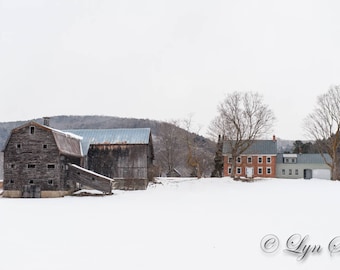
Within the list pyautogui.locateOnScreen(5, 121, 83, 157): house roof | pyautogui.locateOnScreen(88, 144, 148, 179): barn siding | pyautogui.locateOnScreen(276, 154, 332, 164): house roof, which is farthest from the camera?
pyautogui.locateOnScreen(276, 154, 332, 164): house roof

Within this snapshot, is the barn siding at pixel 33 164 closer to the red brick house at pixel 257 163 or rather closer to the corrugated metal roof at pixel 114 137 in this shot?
the corrugated metal roof at pixel 114 137

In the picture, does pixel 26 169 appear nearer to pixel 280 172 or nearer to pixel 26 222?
pixel 26 222

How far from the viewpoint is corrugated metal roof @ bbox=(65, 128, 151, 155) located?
1695 inches

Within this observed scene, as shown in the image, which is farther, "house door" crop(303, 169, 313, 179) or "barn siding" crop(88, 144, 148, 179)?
"house door" crop(303, 169, 313, 179)

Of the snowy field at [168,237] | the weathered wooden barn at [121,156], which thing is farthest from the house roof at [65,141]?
the snowy field at [168,237]

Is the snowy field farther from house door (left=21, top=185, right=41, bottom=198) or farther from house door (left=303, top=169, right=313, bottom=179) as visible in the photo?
house door (left=303, top=169, right=313, bottom=179)

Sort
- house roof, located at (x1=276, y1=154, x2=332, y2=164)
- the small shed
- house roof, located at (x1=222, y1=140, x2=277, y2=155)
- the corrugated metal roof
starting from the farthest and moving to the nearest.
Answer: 1. house roof, located at (x1=276, y1=154, x2=332, y2=164)
2. the small shed
3. house roof, located at (x1=222, y1=140, x2=277, y2=155)
4. the corrugated metal roof

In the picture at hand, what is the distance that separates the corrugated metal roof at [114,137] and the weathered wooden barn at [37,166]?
19.4 ft

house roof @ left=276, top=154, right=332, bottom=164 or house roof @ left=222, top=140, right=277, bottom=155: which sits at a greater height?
→ house roof @ left=222, top=140, right=277, bottom=155

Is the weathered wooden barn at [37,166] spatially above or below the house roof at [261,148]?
below

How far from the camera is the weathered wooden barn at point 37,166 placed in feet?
121

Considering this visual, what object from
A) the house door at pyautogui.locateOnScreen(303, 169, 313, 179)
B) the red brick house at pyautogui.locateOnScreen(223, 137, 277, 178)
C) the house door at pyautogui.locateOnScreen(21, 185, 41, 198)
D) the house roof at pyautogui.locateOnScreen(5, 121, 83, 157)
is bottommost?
the house door at pyautogui.locateOnScreen(21, 185, 41, 198)

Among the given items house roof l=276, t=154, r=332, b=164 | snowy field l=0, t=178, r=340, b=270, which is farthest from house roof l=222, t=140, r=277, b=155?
snowy field l=0, t=178, r=340, b=270

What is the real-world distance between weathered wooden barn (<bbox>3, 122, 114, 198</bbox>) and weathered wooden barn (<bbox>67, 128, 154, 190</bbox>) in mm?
4849
